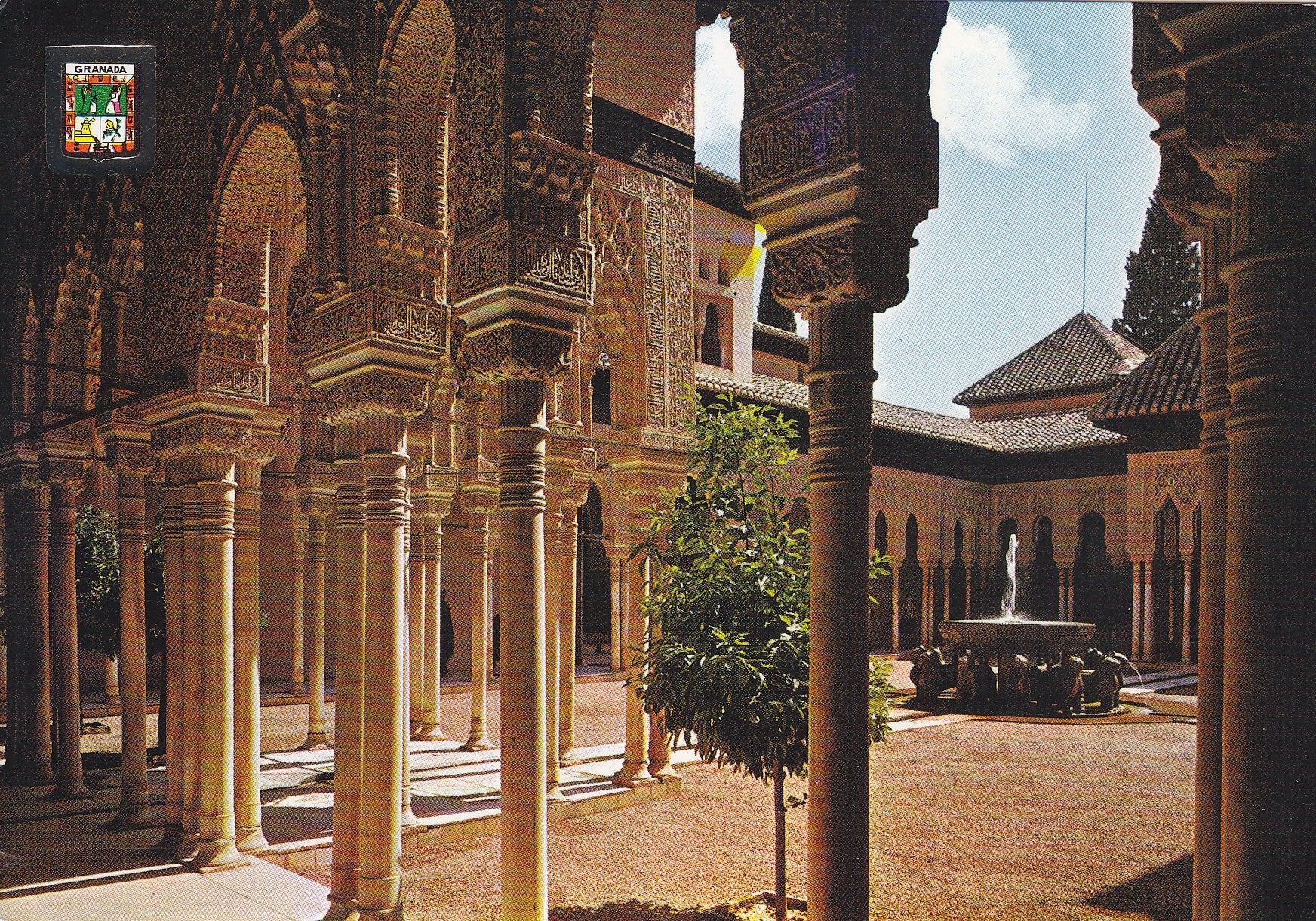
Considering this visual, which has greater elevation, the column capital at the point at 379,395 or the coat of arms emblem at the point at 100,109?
the coat of arms emblem at the point at 100,109

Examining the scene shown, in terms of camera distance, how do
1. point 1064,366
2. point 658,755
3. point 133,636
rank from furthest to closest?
point 1064,366 → point 658,755 → point 133,636

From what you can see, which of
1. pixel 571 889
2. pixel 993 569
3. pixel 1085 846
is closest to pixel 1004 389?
pixel 993 569

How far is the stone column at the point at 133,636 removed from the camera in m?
8.44

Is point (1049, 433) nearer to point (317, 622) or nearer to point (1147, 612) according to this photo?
point (1147, 612)

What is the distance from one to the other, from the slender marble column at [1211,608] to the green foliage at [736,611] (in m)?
2.14

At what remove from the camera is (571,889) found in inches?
272

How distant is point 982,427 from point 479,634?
23.9 m

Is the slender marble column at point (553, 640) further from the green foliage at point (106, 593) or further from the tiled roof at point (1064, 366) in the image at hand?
the tiled roof at point (1064, 366)

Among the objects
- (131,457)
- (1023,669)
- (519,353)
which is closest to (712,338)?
(1023,669)

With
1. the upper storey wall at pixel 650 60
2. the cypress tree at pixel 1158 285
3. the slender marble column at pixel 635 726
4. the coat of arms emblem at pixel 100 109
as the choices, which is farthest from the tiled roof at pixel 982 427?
the coat of arms emblem at pixel 100 109

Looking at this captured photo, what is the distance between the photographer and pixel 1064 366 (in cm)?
3394

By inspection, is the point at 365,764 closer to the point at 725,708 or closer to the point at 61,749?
the point at 725,708

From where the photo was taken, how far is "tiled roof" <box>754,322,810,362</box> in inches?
1255

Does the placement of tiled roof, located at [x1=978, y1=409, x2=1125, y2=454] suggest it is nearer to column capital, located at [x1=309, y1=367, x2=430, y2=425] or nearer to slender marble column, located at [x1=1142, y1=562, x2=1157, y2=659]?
slender marble column, located at [x1=1142, y1=562, x2=1157, y2=659]
